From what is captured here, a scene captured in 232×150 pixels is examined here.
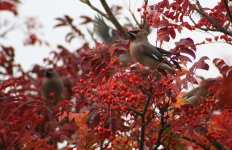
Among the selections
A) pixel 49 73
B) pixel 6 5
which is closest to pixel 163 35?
pixel 6 5

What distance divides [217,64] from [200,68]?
138mm

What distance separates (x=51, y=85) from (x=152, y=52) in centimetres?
519

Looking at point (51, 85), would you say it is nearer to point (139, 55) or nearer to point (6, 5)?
point (6, 5)

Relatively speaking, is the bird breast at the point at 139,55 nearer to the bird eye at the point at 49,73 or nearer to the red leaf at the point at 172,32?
the red leaf at the point at 172,32

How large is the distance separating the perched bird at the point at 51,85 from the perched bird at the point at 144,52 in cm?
438

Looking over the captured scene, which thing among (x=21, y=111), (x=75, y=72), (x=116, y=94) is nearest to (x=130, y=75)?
(x=116, y=94)

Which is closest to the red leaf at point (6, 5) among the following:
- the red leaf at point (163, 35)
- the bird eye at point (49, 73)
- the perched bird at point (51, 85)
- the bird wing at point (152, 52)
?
the bird wing at point (152, 52)

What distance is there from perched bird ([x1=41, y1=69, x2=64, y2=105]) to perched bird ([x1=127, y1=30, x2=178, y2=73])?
438cm

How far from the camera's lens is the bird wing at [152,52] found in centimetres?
381

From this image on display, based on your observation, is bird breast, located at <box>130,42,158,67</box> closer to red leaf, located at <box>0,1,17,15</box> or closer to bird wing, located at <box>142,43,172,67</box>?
bird wing, located at <box>142,43,172,67</box>

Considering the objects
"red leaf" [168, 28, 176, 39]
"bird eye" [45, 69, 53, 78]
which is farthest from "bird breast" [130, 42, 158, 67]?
"bird eye" [45, 69, 53, 78]

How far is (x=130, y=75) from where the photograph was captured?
325 cm

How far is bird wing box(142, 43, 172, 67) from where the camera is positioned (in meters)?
3.81

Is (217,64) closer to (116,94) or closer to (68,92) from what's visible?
(116,94)
